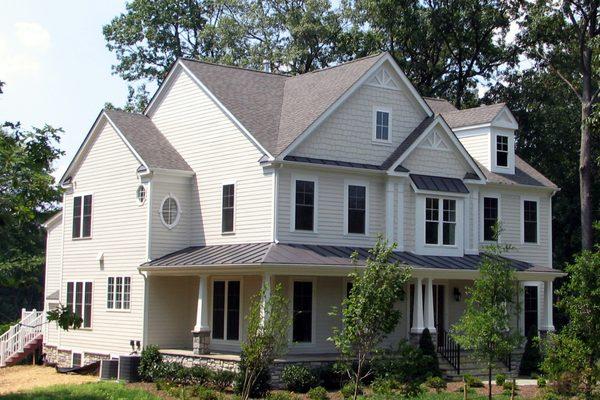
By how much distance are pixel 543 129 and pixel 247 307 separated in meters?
24.3

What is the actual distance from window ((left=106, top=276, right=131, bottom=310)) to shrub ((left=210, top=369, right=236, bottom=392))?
6.33 m

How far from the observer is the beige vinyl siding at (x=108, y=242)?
29.9 m

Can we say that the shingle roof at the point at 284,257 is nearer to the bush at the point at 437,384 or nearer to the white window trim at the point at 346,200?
the white window trim at the point at 346,200

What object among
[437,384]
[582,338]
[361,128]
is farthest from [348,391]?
[361,128]

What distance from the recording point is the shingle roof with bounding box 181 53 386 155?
28578 millimetres

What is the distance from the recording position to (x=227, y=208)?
2900cm

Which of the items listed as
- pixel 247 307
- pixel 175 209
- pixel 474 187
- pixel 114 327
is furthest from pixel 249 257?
pixel 474 187

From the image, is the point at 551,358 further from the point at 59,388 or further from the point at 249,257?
the point at 59,388

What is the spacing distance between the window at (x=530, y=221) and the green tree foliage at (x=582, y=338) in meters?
11.9

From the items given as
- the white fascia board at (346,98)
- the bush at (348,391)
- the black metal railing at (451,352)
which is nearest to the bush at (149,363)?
the bush at (348,391)

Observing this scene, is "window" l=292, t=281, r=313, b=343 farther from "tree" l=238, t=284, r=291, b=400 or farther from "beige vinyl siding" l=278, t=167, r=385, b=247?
"tree" l=238, t=284, r=291, b=400

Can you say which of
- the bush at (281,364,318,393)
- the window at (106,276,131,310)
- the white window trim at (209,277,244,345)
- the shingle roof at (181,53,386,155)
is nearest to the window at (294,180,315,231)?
the shingle roof at (181,53,386,155)

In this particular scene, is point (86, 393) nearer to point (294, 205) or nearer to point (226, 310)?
point (226, 310)

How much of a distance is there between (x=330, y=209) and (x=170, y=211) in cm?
543
